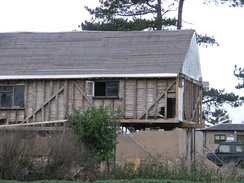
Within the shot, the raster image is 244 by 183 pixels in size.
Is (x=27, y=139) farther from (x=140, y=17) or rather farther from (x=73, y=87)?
(x=140, y=17)

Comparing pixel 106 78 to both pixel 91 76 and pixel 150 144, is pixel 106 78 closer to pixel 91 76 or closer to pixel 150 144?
pixel 91 76

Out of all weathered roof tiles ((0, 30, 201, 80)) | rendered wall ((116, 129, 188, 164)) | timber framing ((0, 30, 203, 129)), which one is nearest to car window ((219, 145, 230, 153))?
timber framing ((0, 30, 203, 129))

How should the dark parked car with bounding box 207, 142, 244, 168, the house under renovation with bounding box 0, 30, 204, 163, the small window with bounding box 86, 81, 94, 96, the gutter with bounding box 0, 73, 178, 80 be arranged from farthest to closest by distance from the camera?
the dark parked car with bounding box 207, 142, 244, 168 → the small window with bounding box 86, 81, 94, 96 → the house under renovation with bounding box 0, 30, 204, 163 → the gutter with bounding box 0, 73, 178, 80

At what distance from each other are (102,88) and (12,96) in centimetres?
475

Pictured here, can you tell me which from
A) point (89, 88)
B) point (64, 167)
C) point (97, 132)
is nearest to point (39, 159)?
point (64, 167)

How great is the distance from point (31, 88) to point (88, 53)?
360cm

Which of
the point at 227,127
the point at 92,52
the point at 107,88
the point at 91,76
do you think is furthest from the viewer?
the point at 227,127

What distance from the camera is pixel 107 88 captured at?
28.8 metres

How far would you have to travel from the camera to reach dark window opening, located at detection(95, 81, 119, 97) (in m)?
28.7

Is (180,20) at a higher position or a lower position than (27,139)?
higher

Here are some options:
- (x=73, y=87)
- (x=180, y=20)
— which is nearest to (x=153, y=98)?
(x=73, y=87)

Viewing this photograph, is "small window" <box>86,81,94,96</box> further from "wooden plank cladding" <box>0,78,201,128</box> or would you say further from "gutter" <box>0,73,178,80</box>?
"gutter" <box>0,73,178,80</box>

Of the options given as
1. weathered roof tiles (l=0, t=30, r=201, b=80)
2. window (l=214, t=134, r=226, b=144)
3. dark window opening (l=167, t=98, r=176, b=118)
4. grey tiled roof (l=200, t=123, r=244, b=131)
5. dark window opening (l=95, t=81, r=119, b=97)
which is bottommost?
window (l=214, t=134, r=226, b=144)

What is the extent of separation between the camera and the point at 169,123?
28.5m
